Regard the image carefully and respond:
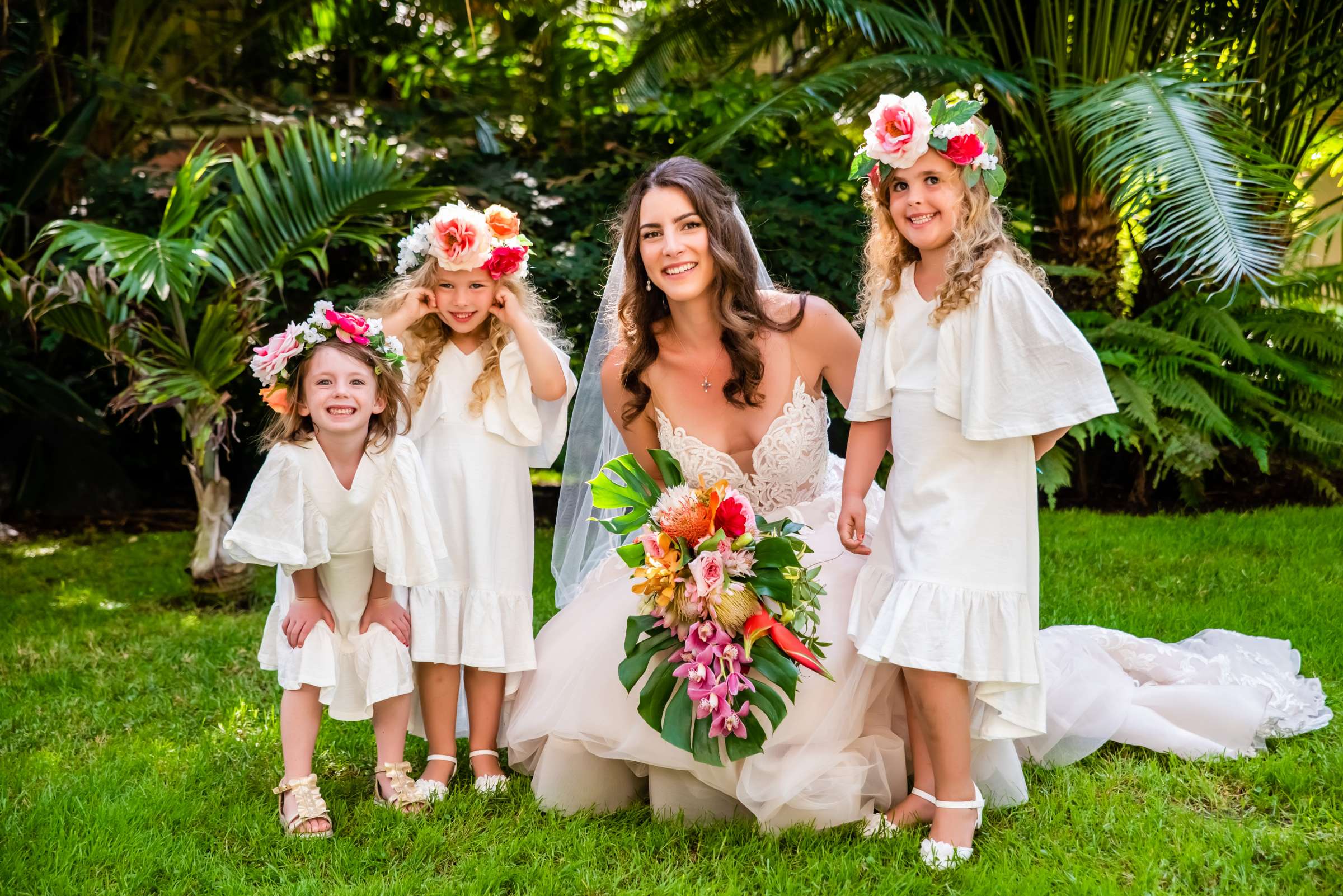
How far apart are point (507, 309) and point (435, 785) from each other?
4.52 feet

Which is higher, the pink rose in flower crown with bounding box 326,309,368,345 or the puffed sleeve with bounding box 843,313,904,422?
the pink rose in flower crown with bounding box 326,309,368,345

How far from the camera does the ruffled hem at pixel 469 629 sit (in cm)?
332

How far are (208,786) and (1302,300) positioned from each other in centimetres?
623

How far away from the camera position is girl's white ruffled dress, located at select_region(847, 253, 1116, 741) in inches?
111

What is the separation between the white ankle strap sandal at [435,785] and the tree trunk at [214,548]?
236 cm

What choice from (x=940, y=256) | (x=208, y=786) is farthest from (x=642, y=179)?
(x=208, y=786)

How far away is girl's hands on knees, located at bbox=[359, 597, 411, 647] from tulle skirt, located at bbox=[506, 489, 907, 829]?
0.42 m

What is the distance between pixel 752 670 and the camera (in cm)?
299

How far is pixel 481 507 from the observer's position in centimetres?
342

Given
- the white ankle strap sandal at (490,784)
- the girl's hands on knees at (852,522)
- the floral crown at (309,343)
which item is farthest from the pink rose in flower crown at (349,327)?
the girl's hands on knees at (852,522)

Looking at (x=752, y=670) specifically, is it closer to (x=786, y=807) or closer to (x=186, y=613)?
(x=786, y=807)

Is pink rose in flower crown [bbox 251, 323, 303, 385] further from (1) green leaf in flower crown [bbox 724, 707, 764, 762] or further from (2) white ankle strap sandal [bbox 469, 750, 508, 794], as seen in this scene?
(1) green leaf in flower crown [bbox 724, 707, 764, 762]

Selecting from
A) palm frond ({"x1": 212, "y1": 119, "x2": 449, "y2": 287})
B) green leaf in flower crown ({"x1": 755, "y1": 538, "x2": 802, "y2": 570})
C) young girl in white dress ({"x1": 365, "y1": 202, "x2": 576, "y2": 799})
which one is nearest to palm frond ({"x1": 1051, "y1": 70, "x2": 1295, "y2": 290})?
green leaf in flower crown ({"x1": 755, "y1": 538, "x2": 802, "y2": 570})

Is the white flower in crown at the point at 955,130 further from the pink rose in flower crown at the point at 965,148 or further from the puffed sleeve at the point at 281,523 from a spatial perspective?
the puffed sleeve at the point at 281,523
